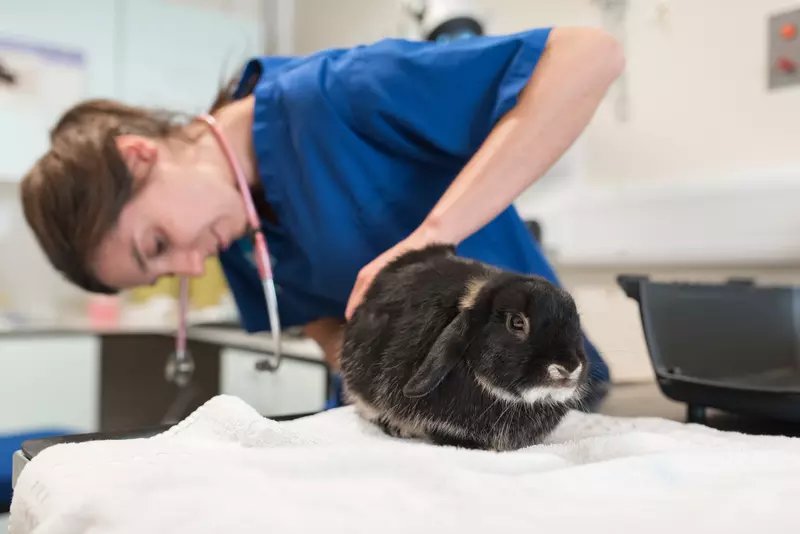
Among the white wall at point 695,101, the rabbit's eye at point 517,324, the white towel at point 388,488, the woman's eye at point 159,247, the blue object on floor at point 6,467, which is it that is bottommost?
the blue object on floor at point 6,467

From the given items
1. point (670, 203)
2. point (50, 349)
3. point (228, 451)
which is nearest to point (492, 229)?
point (228, 451)

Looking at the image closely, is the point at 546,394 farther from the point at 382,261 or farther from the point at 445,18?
the point at 445,18

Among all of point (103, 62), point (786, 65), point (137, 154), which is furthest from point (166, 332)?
point (786, 65)

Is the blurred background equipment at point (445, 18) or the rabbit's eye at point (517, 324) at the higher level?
the blurred background equipment at point (445, 18)

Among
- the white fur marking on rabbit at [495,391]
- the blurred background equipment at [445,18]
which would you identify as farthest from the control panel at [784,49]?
the white fur marking on rabbit at [495,391]

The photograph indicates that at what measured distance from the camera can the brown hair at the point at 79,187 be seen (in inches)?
30.5

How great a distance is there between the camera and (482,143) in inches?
28.7

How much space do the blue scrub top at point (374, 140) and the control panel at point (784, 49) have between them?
596 millimetres

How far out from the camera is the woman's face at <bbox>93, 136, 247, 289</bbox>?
2.69 ft

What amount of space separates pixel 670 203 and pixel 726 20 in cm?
33

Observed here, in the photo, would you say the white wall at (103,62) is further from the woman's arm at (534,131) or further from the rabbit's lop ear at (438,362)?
the rabbit's lop ear at (438,362)

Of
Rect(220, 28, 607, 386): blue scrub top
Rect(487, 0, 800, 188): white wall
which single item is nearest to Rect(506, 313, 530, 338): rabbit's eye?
Rect(220, 28, 607, 386): blue scrub top

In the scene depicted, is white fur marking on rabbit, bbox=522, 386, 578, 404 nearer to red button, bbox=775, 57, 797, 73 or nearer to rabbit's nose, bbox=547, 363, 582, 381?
rabbit's nose, bbox=547, 363, 582, 381

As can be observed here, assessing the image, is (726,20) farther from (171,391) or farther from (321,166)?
(171,391)
